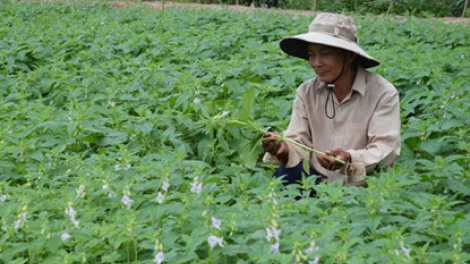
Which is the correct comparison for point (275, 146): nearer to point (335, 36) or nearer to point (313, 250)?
point (335, 36)

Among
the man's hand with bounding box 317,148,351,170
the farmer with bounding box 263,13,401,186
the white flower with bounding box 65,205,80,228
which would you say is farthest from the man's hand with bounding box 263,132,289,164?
the white flower with bounding box 65,205,80,228

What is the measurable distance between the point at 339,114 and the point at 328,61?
0.92ft

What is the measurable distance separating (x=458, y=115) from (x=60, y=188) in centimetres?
223

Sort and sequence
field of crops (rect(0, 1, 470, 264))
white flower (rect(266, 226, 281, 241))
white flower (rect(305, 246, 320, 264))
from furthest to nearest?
1. field of crops (rect(0, 1, 470, 264))
2. white flower (rect(266, 226, 281, 241))
3. white flower (rect(305, 246, 320, 264))

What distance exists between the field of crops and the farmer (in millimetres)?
122

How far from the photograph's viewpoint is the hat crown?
3.68m

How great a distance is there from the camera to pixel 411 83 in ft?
18.3

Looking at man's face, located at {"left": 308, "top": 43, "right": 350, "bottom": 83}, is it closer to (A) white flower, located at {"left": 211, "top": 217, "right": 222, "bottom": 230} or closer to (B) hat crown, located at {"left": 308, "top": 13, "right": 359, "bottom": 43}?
(B) hat crown, located at {"left": 308, "top": 13, "right": 359, "bottom": 43}

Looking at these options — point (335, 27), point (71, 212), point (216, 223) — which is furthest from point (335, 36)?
point (71, 212)

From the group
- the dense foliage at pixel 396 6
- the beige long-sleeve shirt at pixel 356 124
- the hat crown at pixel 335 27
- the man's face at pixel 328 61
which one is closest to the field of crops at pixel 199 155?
the beige long-sleeve shirt at pixel 356 124

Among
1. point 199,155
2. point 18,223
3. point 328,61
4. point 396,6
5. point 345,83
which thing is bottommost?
point 396,6

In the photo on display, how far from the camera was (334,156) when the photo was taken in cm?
345

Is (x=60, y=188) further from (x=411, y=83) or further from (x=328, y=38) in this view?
(x=411, y=83)

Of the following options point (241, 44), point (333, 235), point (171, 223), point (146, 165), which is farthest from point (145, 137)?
point (241, 44)
